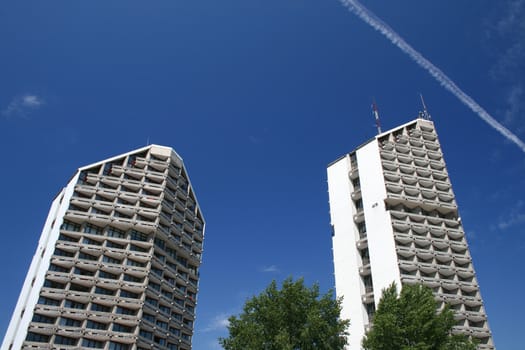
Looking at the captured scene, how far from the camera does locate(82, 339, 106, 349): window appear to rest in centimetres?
6213

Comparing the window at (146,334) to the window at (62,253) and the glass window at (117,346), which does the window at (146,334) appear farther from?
the window at (62,253)

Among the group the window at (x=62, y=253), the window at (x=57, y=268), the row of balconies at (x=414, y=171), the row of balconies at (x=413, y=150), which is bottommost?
the window at (x=57, y=268)

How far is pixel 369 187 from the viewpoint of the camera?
78375mm

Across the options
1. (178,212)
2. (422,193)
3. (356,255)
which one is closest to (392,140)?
(422,193)

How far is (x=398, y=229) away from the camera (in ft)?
235

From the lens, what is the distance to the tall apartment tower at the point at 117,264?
6338 centimetres

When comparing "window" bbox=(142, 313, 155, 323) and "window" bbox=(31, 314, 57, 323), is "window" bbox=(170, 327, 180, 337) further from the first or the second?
"window" bbox=(31, 314, 57, 323)

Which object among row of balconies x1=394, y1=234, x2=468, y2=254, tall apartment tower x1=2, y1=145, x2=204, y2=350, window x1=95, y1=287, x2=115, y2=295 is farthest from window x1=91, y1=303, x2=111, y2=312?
row of balconies x1=394, y1=234, x2=468, y2=254

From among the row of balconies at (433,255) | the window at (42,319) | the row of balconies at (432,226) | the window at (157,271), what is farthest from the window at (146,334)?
the row of balconies at (432,226)

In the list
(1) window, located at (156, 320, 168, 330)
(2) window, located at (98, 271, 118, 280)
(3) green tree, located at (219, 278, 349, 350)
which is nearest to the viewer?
(3) green tree, located at (219, 278, 349, 350)

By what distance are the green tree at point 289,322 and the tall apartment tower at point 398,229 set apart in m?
25.7

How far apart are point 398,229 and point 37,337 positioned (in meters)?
55.9

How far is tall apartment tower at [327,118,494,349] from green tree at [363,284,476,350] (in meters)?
27.9

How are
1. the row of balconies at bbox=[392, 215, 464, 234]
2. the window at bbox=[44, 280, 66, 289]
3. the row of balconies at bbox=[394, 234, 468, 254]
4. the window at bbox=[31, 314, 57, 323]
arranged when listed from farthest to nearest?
the row of balconies at bbox=[392, 215, 464, 234], the row of balconies at bbox=[394, 234, 468, 254], the window at bbox=[44, 280, 66, 289], the window at bbox=[31, 314, 57, 323]
